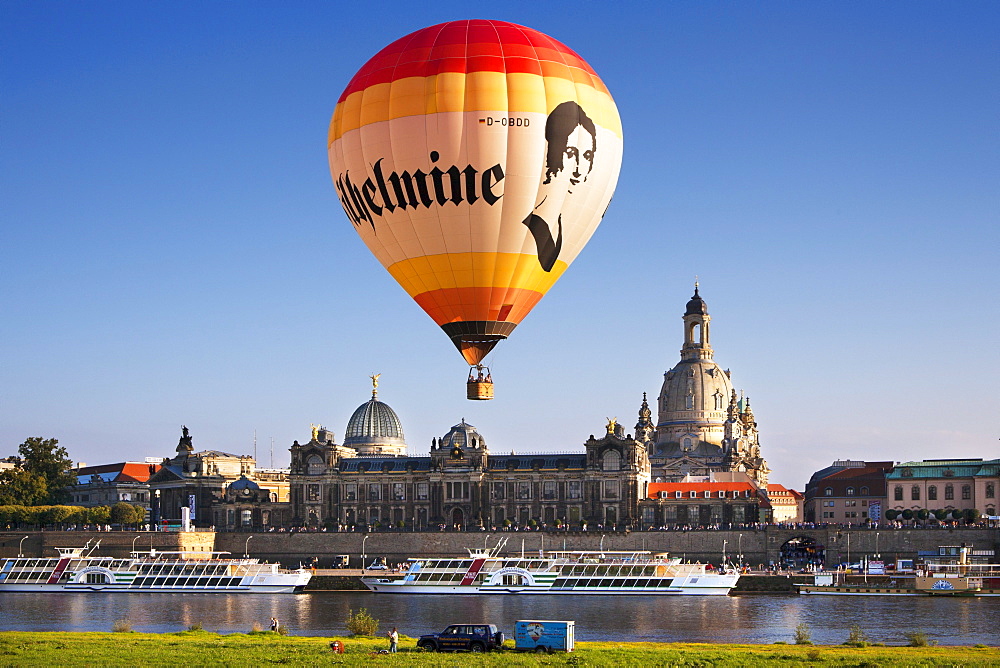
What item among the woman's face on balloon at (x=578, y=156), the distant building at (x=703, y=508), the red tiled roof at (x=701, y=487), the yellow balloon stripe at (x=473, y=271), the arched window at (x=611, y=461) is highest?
the woman's face on balloon at (x=578, y=156)

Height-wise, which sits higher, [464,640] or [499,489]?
[499,489]

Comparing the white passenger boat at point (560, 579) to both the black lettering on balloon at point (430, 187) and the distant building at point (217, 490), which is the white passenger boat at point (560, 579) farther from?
the black lettering on balloon at point (430, 187)

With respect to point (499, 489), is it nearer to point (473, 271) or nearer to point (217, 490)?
point (217, 490)

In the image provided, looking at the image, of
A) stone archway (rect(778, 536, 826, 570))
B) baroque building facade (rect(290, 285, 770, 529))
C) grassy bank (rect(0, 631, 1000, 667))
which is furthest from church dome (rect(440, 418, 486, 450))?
grassy bank (rect(0, 631, 1000, 667))

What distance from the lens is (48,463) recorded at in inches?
5719

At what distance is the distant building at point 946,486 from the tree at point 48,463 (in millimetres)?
78933

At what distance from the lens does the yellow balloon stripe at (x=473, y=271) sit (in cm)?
4762

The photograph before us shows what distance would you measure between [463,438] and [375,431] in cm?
2077

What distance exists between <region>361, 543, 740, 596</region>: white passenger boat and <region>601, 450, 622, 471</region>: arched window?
31386 mm

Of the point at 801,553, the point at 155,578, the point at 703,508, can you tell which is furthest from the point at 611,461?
the point at 155,578

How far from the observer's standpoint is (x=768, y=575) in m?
101

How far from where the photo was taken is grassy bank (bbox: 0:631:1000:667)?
4641 cm

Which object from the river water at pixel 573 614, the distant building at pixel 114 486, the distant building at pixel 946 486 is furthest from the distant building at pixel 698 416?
the river water at pixel 573 614

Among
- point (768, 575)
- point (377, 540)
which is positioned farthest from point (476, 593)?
point (377, 540)
